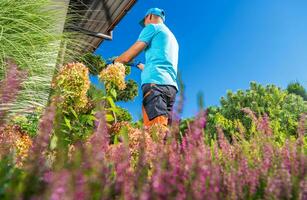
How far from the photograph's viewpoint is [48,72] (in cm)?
571

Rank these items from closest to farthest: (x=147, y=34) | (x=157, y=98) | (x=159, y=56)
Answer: (x=157, y=98)
(x=159, y=56)
(x=147, y=34)

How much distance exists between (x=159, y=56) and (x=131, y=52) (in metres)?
0.35

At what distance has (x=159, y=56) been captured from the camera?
526 centimetres

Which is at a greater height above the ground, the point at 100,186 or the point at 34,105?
the point at 34,105

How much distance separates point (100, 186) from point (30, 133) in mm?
3545

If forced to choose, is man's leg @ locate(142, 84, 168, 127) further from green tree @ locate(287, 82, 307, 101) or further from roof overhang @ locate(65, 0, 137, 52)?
green tree @ locate(287, 82, 307, 101)

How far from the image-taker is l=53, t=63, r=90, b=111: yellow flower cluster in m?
3.83

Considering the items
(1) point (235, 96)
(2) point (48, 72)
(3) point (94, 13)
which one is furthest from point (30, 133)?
(1) point (235, 96)

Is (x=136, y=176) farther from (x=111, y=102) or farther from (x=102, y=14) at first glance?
(x=102, y=14)

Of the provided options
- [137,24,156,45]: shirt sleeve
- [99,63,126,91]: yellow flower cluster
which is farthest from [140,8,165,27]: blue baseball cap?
[99,63,126,91]: yellow flower cluster

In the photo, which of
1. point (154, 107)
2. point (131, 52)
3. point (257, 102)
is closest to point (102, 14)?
point (257, 102)

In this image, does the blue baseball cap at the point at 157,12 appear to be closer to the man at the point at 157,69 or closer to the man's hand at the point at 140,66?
the man at the point at 157,69

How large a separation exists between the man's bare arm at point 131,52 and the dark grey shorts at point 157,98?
0.35 metres

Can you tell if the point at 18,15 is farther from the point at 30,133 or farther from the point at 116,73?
the point at 116,73
